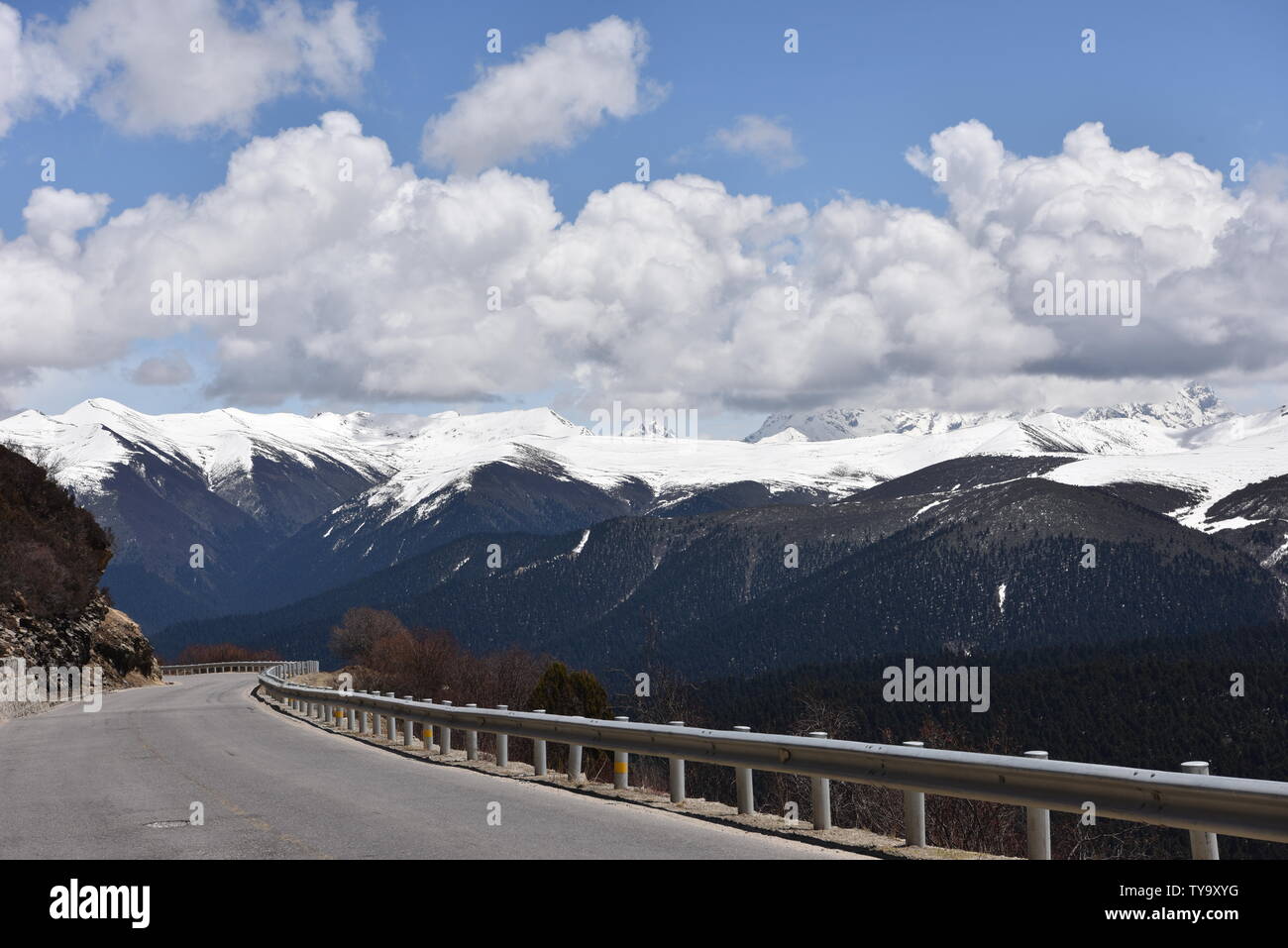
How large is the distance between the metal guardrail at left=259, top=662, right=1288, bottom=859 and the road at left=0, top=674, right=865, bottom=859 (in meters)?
0.75

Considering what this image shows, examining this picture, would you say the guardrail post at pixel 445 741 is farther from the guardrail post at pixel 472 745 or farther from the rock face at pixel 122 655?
the rock face at pixel 122 655

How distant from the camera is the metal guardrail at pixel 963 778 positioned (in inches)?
304

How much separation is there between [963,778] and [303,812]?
6.72 meters

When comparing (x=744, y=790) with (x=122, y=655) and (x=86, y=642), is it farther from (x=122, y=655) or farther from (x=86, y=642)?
(x=122, y=655)

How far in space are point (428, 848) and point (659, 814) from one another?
137 inches

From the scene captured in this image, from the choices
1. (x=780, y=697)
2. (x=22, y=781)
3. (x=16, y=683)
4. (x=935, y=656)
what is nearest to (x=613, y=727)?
(x=22, y=781)

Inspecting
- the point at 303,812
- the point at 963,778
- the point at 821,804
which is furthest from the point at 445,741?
the point at 963,778

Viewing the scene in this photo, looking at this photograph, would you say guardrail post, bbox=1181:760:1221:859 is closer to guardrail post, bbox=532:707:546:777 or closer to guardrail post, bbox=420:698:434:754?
guardrail post, bbox=532:707:546:777

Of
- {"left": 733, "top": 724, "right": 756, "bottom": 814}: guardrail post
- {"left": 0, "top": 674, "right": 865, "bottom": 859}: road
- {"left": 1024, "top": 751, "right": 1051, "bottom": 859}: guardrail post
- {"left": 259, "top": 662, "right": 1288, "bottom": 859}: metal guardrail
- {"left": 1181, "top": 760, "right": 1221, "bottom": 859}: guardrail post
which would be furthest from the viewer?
{"left": 733, "top": 724, "right": 756, "bottom": 814}: guardrail post

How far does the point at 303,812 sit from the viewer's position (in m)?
13.0

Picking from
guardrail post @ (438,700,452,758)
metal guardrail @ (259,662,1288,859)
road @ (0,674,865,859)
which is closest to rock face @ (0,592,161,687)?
road @ (0,674,865,859)

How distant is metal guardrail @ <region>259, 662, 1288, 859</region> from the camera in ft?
25.3

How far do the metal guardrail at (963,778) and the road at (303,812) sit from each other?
2.45ft
